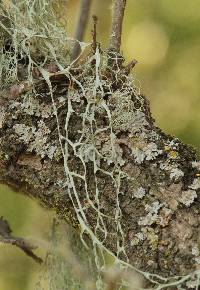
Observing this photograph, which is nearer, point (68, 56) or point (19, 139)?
point (19, 139)

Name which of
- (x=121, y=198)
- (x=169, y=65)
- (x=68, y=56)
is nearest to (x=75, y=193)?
(x=121, y=198)

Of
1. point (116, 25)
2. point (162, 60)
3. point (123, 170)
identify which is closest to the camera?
point (123, 170)

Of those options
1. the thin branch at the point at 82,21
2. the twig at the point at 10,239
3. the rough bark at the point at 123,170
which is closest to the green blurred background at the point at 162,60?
the thin branch at the point at 82,21

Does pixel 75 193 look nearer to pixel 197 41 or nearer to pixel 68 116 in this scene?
pixel 68 116

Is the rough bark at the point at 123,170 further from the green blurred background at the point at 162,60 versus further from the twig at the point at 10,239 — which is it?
the green blurred background at the point at 162,60

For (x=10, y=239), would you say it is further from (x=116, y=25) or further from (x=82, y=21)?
(x=82, y=21)

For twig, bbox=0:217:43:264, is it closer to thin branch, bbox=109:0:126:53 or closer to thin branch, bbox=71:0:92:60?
thin branch, bbox=109:0:126:53

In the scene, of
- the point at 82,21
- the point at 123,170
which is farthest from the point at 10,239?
the point at 82,21
